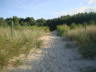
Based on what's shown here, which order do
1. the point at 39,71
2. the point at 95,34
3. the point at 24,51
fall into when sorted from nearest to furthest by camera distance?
the point at 39,71
the point at 24,51
the point at 95,34

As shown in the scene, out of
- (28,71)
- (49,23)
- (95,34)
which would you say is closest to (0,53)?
(28,71)

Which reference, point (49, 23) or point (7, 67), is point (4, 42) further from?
point (49, 23)

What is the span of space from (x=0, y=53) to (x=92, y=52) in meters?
3.42

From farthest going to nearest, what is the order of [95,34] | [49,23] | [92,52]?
1. [49,23]
2. [95,34]
3. [92,52]

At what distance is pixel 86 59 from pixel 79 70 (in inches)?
54.6

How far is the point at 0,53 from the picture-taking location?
477cm

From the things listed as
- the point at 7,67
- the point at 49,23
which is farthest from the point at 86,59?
the point at 49,23

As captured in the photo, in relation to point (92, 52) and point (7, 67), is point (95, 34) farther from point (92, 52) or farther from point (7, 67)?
point (7, 67)

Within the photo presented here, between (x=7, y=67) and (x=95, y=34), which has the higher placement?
(x=95, y=34)

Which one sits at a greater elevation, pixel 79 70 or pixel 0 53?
pixel 0 53

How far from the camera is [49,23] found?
44.2m

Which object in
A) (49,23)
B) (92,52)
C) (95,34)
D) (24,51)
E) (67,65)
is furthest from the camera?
(49,23)

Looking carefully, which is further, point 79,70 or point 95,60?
point 95,60

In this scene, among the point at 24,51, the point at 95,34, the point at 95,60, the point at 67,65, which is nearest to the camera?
the point at 67,65
